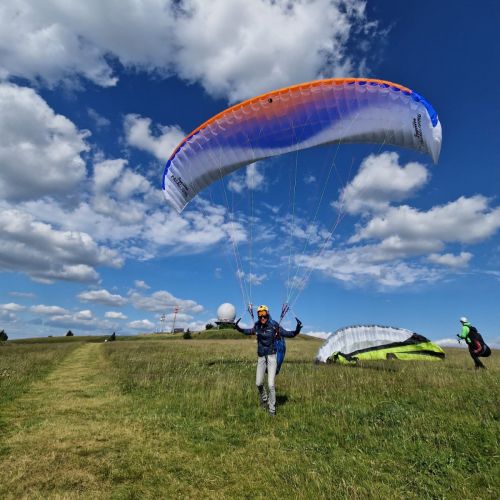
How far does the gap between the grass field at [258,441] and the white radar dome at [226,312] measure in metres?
59.0

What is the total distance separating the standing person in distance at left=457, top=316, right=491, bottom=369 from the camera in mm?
16266

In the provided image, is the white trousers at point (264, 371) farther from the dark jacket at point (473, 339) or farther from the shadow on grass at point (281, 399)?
the dark jacket at point (473, 339)

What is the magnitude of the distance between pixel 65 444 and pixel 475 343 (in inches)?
634

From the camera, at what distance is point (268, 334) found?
34.2ft

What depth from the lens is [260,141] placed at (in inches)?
639

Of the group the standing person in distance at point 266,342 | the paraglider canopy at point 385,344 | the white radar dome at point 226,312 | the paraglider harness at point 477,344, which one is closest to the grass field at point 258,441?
the standing person in distance at point 266,342

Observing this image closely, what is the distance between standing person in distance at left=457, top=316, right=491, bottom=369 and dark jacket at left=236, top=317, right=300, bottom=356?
10135 millimetres

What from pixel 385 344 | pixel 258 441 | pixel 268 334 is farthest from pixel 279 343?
pixel 385 344

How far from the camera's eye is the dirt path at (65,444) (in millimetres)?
5445


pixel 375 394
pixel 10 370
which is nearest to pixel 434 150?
pixel 375 394

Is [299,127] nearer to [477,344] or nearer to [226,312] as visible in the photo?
[477,344]

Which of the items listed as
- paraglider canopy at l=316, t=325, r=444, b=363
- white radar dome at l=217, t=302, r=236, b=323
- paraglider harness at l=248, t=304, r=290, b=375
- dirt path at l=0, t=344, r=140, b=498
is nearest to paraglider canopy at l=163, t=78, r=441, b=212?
paraglider harness at l=248, t=304, r=290, b=375

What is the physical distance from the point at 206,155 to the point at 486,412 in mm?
13410

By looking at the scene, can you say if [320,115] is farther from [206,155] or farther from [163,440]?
[163,440]
